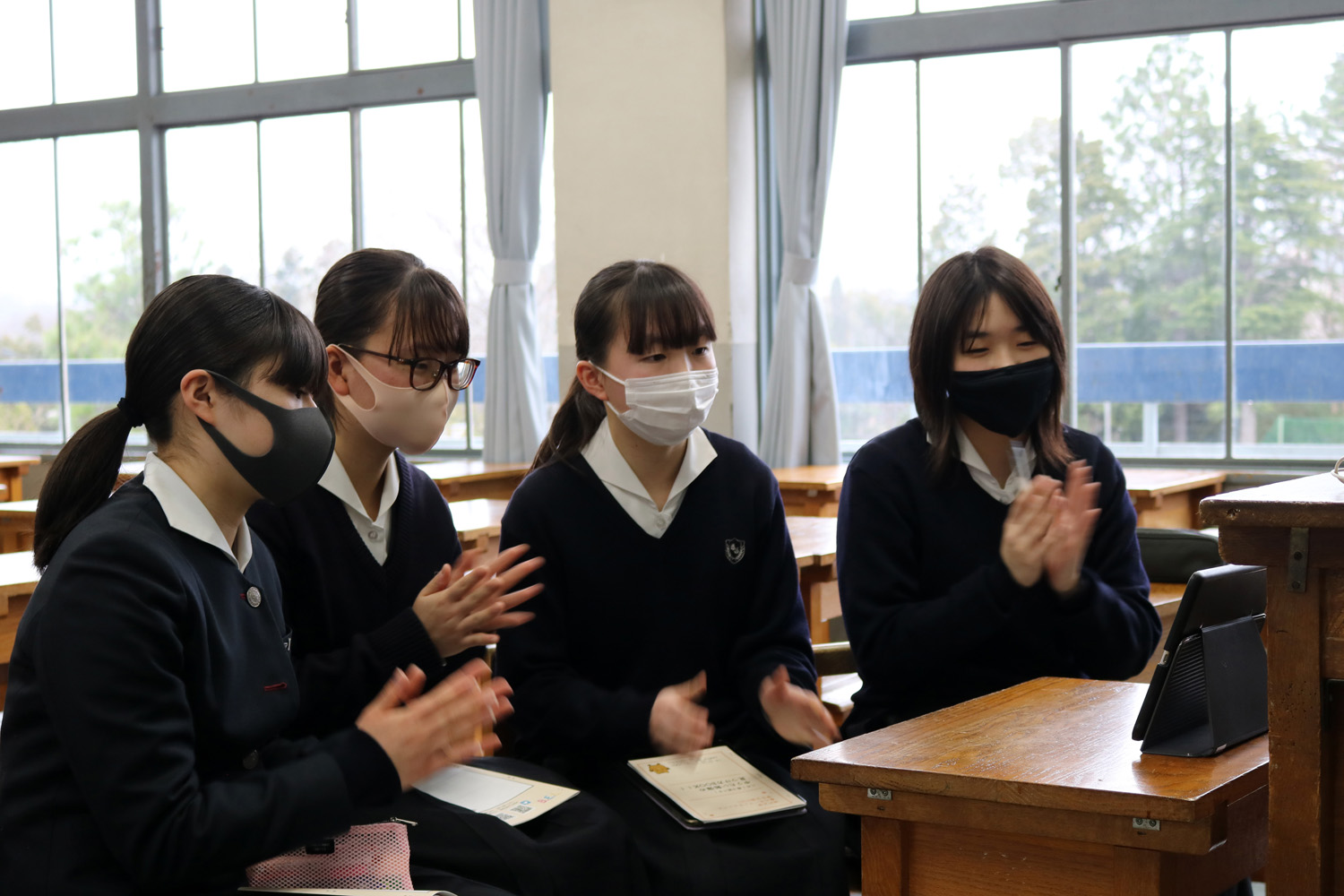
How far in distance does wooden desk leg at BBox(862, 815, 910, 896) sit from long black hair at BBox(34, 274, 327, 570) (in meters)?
0.86

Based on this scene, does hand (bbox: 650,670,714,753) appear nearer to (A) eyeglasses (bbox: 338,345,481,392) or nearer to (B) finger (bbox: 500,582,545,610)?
(B) finger (bbox: 500,582,545,610)

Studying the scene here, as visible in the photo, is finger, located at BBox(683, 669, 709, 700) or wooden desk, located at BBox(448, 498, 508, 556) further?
wooden desk, located at BBox(448, 498, 508, 556)

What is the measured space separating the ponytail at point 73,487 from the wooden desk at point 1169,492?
13.9ft

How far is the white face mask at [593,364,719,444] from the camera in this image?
2205 mm

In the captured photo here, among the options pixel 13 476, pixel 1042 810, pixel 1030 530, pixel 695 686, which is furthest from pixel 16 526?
pixel 1042 810

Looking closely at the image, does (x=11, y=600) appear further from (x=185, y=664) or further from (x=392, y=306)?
(x=185, y=664)

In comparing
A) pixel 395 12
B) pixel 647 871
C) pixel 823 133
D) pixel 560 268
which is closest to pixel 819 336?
pixel 823 133

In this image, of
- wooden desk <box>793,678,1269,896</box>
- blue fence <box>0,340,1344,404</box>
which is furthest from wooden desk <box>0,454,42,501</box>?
wooden desk <box>793,678,1269,896</box>

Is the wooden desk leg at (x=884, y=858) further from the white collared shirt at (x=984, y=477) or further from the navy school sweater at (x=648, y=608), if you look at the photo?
the white collared shirt at (x=984, y=477)

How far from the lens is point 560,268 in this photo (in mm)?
6840

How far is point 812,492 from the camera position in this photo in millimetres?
5609

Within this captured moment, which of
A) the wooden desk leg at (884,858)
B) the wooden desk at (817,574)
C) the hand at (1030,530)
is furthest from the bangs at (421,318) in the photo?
the wooden desk at (817,574)

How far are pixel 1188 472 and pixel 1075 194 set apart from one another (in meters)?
1.40

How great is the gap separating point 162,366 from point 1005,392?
1295mm
